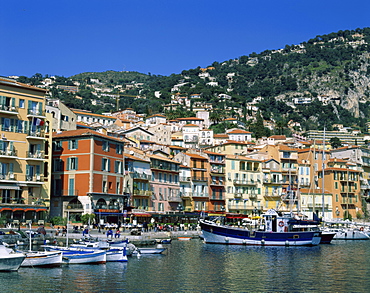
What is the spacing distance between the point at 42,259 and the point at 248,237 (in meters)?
34.6

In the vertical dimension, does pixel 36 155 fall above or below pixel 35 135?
below

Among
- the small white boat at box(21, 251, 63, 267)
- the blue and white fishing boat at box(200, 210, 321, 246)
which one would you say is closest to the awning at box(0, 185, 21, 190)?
the small white boat at box(21, 251, 63, 267)

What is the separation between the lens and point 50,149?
232 feet

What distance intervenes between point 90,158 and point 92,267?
1139 inches

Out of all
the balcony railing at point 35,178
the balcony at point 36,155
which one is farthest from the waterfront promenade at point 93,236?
the balcony at point 36,155

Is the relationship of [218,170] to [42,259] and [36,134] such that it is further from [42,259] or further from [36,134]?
[42,259]

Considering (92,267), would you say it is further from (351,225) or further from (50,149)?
(351,225)

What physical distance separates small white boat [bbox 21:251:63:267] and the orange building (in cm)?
2740

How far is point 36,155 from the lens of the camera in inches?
2680

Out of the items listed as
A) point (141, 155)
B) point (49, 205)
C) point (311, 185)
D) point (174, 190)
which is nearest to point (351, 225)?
point (311, 185)

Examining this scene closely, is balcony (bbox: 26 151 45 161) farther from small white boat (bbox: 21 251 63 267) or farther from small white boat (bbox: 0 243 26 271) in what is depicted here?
small white boat (bbox: 0 243 26 271)

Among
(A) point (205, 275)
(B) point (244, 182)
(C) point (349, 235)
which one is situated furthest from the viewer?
(B) point (244, 182)

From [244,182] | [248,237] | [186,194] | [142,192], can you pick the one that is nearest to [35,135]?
[142,192]

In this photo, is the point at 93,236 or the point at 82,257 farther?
the point at 93,236
